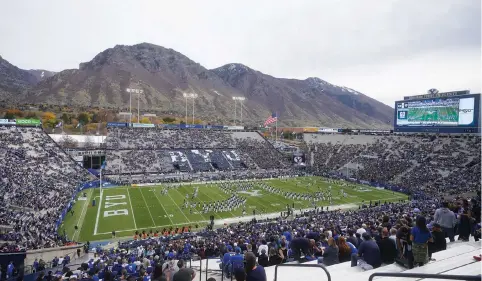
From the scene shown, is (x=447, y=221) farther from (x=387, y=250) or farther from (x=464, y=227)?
(x=387, y=250)

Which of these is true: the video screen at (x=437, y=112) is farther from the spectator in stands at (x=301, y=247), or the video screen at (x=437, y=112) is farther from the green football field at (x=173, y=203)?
the spectator in stands at (x=301, y=247)

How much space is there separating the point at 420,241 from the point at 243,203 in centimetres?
2777

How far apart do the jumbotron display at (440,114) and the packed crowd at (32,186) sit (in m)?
49.2

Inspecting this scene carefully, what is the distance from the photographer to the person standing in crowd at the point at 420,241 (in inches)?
233

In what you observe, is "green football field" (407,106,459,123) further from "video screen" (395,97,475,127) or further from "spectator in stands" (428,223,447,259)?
"spectator in stands" (428,223,447,259)

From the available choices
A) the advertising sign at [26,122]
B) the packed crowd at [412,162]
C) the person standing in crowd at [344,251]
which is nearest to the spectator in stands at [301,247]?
the person standing in crowd at [344,251]

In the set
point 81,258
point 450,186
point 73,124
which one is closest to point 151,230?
point 81,258

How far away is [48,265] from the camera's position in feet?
49.6

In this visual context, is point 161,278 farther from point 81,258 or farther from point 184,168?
point 184,168

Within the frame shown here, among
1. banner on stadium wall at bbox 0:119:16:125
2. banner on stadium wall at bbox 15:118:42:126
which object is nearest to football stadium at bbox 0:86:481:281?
banner on stadium wall at bbox 15:118:42:126

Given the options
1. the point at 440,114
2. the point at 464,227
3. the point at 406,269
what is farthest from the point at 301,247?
the point at 440,114

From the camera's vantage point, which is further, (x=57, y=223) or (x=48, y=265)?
(x=57, y=223)

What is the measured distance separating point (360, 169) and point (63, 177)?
142ft

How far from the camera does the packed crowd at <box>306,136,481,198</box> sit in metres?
38.9
